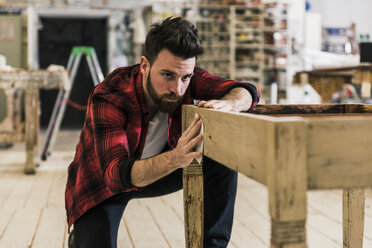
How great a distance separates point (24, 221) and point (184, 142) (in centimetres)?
171

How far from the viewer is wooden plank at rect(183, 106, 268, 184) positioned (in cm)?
92

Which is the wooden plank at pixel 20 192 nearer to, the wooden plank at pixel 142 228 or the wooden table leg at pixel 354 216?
the wooden plank at pixel 142 228

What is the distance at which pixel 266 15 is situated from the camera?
31.0 feet

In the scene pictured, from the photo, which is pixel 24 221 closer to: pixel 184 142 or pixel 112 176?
pixel 112 176

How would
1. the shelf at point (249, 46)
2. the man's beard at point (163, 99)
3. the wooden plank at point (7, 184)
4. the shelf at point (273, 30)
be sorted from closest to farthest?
the man's beard at point (163, 99)
the wooden plank at point (7, 184)
the shelf at point (249, 46)
the shelf at point (273, 30)

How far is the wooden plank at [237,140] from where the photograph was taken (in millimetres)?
919

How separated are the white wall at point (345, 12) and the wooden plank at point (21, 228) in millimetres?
10780

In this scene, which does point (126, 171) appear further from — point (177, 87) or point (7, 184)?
point (7, 184)

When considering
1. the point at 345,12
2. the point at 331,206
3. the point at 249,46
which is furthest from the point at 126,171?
the point at 345,12

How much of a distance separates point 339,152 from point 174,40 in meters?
0.77

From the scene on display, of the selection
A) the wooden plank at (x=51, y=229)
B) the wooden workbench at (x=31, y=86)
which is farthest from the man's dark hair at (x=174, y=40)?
the wooden workbench at (x=31, y=86)

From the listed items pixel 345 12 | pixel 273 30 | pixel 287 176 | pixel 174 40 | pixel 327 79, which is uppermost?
pixel 345 12

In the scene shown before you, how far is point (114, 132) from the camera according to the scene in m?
1.50

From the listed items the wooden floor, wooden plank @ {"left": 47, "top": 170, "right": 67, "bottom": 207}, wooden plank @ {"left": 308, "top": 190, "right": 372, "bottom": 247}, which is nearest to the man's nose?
the wooden floor
